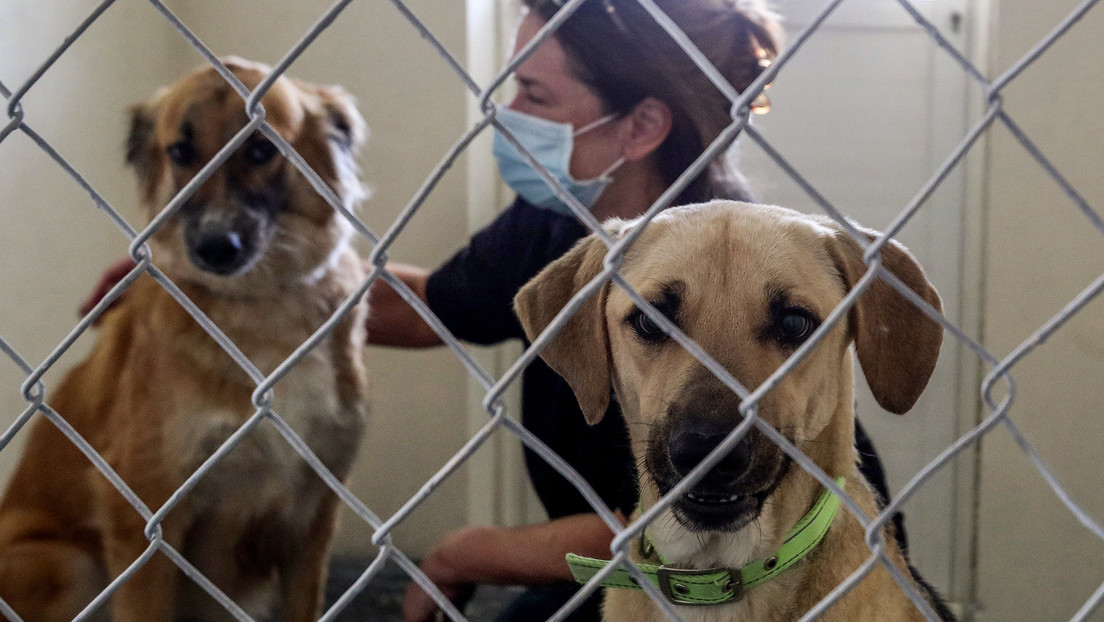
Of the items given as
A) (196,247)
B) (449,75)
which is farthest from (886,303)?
(449,75)

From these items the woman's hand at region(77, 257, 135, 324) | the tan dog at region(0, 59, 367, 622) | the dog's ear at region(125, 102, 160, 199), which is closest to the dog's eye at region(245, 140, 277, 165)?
the tan dog at region(0, 59, 367, 622)

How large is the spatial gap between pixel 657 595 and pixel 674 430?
0.25 m

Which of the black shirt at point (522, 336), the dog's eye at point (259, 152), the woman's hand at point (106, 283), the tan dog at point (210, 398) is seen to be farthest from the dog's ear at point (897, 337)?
the woman's hand at point (106, 283)

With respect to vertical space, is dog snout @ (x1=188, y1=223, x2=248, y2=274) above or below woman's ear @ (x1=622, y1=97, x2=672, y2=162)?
above

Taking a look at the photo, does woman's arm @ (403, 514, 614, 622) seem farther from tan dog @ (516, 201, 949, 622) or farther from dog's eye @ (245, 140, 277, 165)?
dog's eye @ (245, 140, 277, 165)

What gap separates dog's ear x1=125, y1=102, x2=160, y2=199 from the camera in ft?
7.07

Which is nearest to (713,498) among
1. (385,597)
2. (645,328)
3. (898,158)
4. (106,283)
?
(645,328)

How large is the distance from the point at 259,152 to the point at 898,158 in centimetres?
235

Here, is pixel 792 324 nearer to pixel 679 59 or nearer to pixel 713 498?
pixel 713 498

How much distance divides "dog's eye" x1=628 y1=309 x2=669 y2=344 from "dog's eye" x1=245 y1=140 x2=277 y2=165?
125 centimetres

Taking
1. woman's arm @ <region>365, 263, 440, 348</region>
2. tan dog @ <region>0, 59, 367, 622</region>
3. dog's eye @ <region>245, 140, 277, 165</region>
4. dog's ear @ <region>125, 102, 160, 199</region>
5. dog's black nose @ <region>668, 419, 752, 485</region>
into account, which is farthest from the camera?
woman's arm @ <region>365, 263, 440, 348</region>

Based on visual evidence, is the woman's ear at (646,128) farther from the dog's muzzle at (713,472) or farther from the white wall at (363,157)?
the white wall at (363,157)

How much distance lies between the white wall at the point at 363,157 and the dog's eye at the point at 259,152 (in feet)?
3.38

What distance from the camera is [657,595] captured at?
2.39 feet
